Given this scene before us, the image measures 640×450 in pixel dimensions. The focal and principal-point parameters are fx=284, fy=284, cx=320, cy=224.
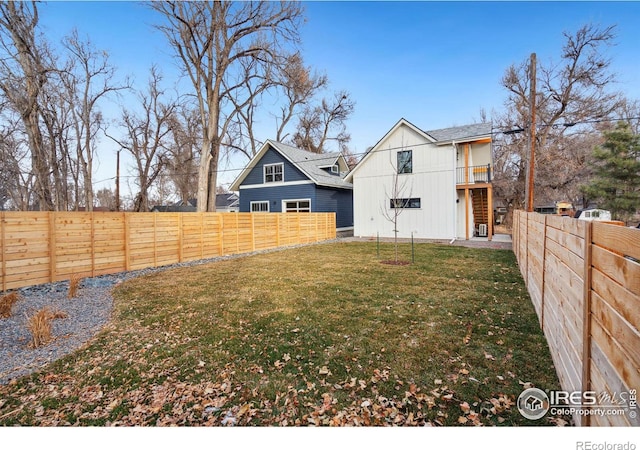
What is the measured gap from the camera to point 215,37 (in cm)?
1454

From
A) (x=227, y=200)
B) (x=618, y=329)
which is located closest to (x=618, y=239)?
(x=618, y=329)

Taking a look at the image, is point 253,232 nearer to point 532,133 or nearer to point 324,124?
point 532,133

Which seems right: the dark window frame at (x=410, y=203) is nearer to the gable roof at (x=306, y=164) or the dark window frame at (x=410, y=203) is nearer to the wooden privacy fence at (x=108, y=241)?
the gable roof at (x=306, y=164)

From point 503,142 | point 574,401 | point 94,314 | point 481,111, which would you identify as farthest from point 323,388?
point 481,111

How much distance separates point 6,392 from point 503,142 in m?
29.8

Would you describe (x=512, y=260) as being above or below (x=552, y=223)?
below

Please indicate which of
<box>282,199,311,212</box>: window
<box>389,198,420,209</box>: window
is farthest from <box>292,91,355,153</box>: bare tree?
<box>389,198,420,209</box>: window

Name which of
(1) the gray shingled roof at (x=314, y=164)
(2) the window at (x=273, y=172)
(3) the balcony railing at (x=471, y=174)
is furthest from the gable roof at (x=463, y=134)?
(2) the window at (x=273, y=172)

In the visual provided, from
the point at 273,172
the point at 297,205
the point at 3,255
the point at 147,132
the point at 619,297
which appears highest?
the point at 147,132

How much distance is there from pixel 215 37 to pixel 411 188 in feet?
42.1

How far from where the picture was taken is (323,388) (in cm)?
267

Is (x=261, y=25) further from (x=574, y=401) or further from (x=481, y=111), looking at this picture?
(x=481, y=111)

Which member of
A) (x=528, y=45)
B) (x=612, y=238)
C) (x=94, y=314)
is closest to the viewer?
(x=612, y=238)

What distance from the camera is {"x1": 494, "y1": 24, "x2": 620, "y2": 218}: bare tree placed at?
1875 cm
